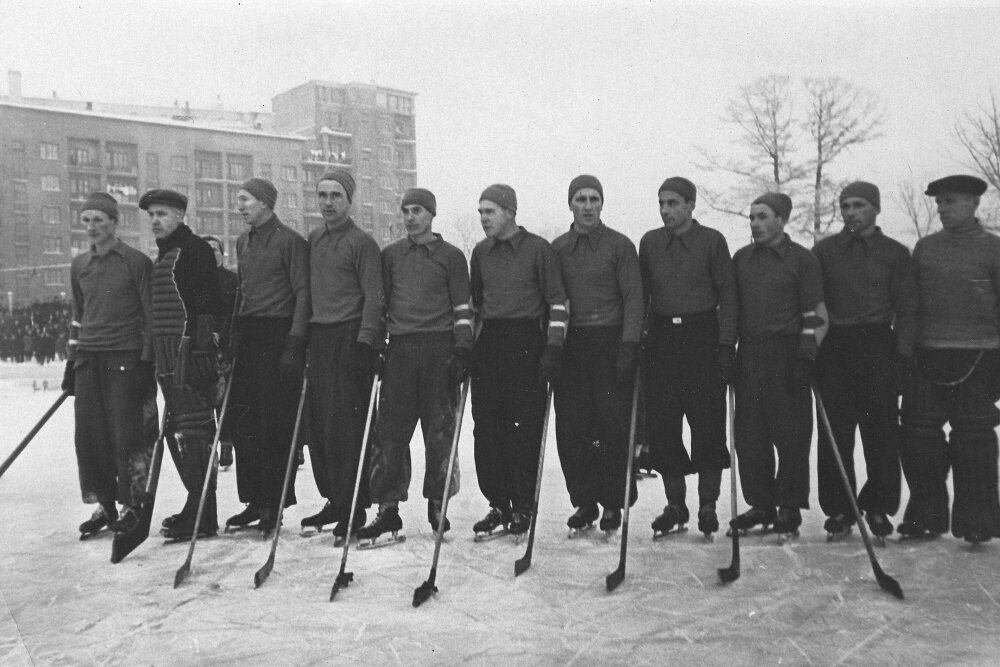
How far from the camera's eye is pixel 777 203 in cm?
536

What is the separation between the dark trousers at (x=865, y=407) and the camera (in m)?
5.19

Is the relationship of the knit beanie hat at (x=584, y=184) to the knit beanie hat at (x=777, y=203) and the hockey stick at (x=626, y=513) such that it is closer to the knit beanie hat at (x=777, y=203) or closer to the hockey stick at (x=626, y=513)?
the knit beanie hat at (x=777, y=203)

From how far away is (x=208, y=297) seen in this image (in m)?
5.39

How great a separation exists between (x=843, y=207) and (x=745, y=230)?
287 cm

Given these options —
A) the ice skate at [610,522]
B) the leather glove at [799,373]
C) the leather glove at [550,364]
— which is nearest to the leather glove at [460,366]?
the leather glove at [550,364]

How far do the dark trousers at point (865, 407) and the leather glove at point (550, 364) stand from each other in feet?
5.38

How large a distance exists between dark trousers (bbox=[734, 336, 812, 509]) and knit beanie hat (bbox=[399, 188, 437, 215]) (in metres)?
2.11

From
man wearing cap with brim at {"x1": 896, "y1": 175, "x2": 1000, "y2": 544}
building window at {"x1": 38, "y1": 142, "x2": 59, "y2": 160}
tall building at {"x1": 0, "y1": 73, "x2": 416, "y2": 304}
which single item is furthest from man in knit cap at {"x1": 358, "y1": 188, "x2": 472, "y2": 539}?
building window at {"x1": 38, "y1": 142, "x2": 59, "y2": 160}

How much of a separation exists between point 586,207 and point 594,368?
1.01 meters

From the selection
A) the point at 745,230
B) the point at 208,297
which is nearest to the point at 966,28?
the point at 745,230

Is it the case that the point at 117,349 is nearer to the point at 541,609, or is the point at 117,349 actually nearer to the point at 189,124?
the point at 541,609

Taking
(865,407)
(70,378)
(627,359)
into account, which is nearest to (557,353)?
(627,359)

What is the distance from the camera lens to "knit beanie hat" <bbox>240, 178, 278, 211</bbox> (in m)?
5.61

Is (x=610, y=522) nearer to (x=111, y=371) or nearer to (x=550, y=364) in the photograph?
(x=550, y=364)
